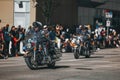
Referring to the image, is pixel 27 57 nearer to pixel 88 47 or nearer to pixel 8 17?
pixel 88 47

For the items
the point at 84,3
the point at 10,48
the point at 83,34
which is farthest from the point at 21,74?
the point at 84,3

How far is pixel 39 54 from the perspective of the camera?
17.9m

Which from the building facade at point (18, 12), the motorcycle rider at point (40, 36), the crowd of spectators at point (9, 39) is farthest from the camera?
the building facade at point (18, 12)

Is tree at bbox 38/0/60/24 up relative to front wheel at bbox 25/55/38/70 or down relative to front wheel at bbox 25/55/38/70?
up

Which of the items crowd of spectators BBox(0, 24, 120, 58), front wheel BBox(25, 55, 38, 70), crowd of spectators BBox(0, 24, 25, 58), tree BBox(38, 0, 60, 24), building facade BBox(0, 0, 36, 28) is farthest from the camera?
building facade BBox(0, 0, 36, 28)

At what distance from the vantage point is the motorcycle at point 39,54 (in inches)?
696

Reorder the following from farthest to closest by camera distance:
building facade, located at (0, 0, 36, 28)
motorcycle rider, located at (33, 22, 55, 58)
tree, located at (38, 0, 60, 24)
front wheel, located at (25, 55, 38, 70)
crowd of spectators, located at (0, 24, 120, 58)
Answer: building facade, located at (0, 0, 36, 28) < tree, located at (38, 0, 60, 24) < crowd of spectators, located at (0, 24, 120, 58) < motorcycle rider, located at (33, 22, 55, 58) < front wheel, located at (25, 55, 38, 70)

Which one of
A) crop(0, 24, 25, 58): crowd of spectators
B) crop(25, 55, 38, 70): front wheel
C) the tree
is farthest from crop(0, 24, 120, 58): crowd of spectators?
the tree

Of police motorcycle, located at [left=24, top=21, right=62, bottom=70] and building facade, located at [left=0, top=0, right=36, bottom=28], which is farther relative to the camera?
building facade, located at [left=0, top=0, right=36, bottom=28]

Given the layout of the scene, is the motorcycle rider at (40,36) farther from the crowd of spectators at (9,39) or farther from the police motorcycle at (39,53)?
the crowd of spectators at (9,39)

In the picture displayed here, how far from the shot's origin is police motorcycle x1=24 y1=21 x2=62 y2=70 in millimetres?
17672

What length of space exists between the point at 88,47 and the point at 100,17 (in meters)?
28.8

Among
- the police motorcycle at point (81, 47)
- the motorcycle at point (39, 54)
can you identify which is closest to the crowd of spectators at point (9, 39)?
the police motorcycle at point (81, 47)

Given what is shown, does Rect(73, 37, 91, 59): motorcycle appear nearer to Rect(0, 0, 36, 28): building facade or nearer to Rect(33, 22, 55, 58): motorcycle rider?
Rect(33, 22, 55, 58): motorcycle rider
